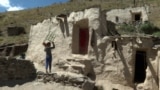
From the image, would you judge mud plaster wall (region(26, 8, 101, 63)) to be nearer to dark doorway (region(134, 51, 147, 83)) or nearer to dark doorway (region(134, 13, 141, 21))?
dark doorway (region(134, 51, 147, 83))

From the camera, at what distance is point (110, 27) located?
22359mm

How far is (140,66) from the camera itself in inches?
755

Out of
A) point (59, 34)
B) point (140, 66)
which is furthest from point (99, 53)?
point (59, 34)

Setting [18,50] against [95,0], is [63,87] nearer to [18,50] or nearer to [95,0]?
[18,50]

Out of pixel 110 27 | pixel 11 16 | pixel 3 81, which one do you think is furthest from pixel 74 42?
pixel 11 16

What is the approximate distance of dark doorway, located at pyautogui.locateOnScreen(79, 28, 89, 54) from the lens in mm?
20350

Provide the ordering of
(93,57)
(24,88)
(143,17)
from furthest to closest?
(143,17)
(93,57)
(24,88)

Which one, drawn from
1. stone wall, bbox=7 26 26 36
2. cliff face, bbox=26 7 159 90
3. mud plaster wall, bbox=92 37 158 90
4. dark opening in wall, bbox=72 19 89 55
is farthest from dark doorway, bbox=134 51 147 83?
stone wall, bbox=7 26 26 36

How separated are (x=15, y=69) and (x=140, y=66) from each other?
23.3ft

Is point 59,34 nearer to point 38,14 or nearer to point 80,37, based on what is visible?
point 80,37

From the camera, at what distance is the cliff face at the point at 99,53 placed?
1827 cm

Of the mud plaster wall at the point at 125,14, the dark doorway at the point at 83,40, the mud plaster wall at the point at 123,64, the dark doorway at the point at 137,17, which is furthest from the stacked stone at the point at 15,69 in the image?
the dark doorway at the point at 137,17

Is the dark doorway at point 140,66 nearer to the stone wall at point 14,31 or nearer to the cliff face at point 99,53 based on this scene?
the cliff face at point 99,53

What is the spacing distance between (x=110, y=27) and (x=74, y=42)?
314 cm
